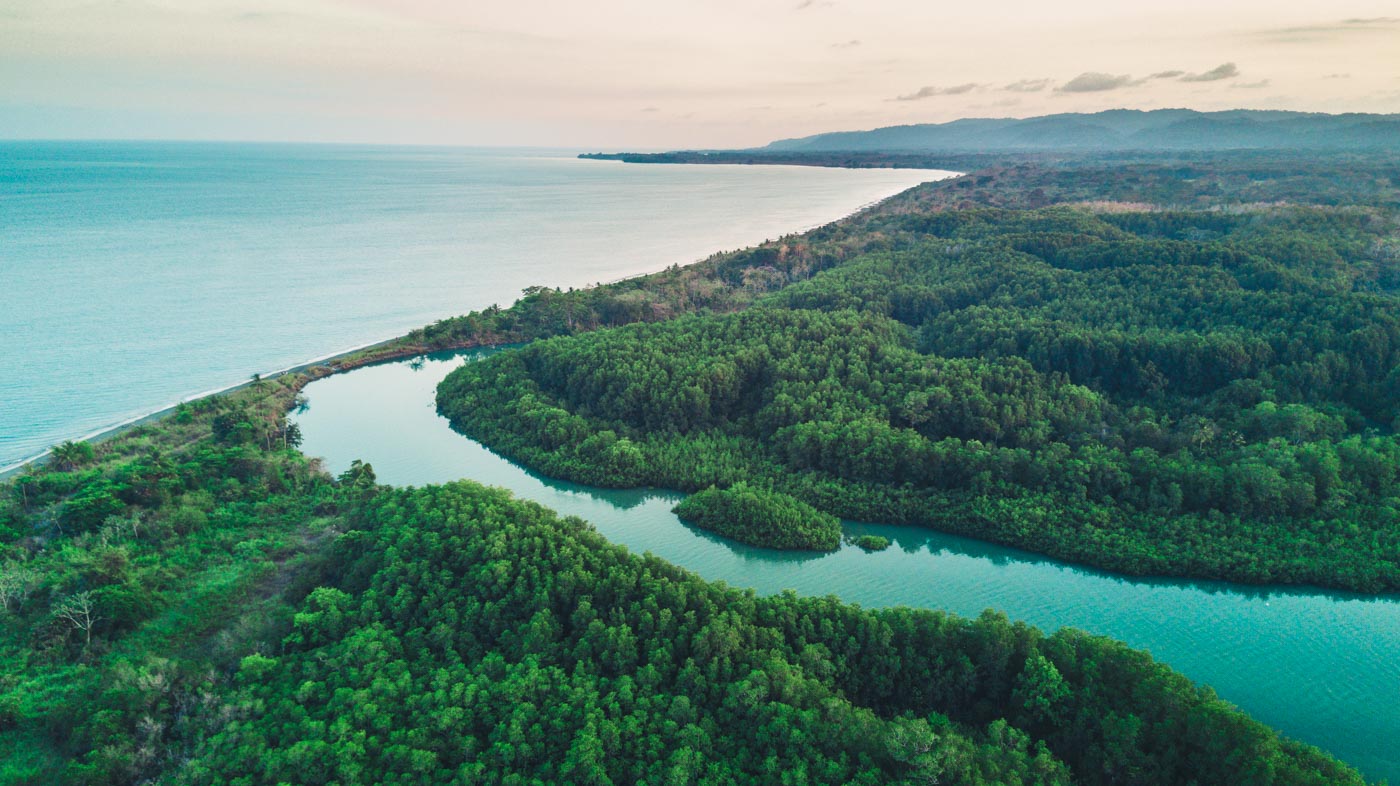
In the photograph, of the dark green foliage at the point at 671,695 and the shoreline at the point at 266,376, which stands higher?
the shoreline at the point at 266,376

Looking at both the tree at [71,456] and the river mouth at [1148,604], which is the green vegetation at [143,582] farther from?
the river mouth at [1148,604]

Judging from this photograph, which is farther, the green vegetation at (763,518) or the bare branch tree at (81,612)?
the green vegetation at (763,518)

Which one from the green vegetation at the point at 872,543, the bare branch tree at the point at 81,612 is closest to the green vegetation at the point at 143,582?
the bare branch tree at the point at 81,612

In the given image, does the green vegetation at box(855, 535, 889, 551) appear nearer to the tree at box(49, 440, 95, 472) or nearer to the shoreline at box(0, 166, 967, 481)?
the tree at box(49, 440, 95, 472)

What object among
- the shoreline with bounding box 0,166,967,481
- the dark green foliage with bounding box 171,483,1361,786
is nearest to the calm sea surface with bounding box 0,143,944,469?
the shoreline with bounding box 0,166,967,481

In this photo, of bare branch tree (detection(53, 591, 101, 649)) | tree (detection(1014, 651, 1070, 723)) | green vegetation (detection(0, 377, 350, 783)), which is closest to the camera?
green vegetation (detection(0, 377, 350, 783))
